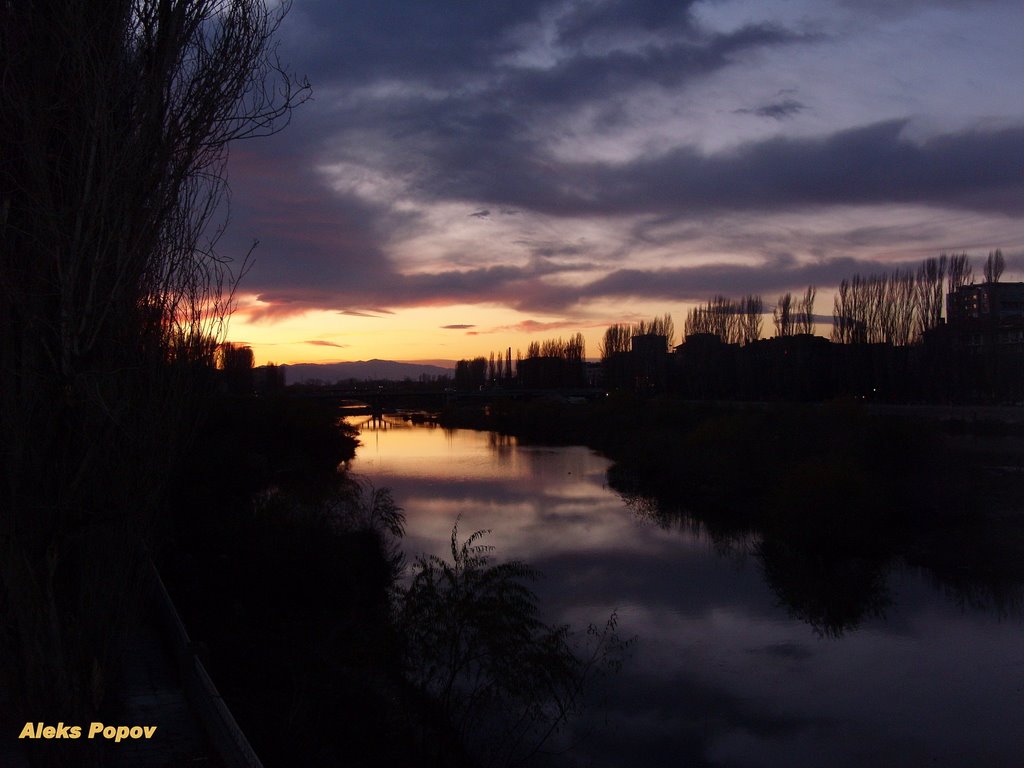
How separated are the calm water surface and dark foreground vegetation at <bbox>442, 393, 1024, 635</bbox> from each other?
2.26 ft

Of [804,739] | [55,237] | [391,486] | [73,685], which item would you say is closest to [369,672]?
[804,739]

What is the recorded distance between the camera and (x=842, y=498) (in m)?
17.6

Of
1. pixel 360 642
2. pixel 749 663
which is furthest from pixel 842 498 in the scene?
pixel 360 642

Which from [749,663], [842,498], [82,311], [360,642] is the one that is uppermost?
[82,311]

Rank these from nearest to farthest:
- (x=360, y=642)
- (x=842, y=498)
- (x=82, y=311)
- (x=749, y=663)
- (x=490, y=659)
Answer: (x=82, y=311), (x=490, y=659), (x=360, y=642), (x=749, y=663), (x=842, y=498)

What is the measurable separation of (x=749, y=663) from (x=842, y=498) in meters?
8.36

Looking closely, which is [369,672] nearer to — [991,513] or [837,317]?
[991,513]

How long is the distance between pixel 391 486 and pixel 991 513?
1628 centimetres

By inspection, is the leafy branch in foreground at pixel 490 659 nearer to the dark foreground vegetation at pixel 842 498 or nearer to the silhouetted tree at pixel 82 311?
the silhouetted tree at pixel 82 311

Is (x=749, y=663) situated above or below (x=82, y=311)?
below

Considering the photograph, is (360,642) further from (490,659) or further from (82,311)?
(82,311)

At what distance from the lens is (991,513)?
1988 centimetres

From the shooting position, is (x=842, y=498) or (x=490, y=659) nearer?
(x=490, y=659)

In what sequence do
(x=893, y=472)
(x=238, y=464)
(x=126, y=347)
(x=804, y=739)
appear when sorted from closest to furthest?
1. (x=126, y=347)
2. (x=804, y=739)
3. (x=238, y=464)
4. (x=893, y=472)
